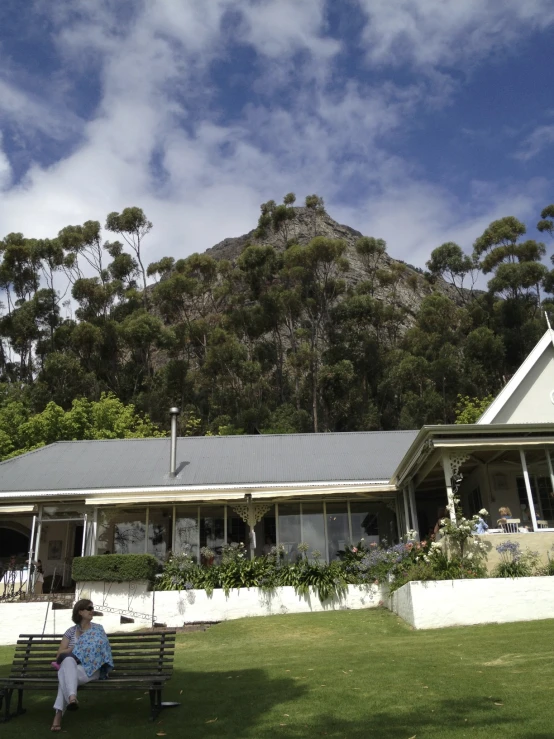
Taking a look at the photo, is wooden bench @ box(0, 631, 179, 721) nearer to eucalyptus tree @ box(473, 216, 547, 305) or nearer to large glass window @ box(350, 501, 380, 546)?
large glass window @ box(350, 501, 380, 546)

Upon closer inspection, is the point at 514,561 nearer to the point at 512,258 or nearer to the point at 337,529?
the point at 337,529

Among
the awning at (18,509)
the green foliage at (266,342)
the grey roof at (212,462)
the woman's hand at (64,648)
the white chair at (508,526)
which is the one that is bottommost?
the woman's hand at (64,648)

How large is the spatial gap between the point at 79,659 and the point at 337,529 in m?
12.7

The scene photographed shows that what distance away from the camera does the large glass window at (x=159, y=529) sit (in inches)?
743

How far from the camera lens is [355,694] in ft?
21.7

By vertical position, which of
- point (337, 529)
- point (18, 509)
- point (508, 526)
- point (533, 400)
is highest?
point (533, 400)

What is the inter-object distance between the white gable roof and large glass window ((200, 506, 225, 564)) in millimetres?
7810

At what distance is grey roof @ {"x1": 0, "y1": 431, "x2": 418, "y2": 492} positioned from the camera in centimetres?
1927

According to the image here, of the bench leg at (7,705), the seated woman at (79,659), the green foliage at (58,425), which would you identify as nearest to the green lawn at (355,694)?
the bench leg at (7,705)

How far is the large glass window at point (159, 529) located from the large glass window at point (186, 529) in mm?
221

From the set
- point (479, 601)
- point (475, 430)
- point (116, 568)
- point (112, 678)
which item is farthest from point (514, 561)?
point (116, 568)

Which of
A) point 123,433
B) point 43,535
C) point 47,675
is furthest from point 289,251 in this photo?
point 47,675

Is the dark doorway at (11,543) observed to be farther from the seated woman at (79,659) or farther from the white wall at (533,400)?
the seated woman at (79,659)

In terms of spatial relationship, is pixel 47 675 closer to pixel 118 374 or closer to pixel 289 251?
pixel 118 374
